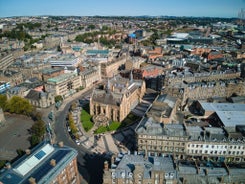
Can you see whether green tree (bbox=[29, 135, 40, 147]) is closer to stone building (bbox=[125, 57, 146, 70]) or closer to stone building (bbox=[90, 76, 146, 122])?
stone building (bbox=[90, 76, 146, 122])

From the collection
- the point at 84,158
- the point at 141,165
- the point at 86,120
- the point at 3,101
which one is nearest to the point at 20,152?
the point at 84,158

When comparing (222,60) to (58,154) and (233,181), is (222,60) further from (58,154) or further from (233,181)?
(58,154)

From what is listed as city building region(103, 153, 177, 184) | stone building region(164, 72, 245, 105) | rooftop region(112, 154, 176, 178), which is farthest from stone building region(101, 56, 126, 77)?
city building region(103, 153, 177, 184)

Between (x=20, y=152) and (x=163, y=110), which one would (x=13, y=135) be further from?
(x=163, y=110)

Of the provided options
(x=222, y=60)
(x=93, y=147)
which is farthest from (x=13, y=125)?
(x=222, y=60)

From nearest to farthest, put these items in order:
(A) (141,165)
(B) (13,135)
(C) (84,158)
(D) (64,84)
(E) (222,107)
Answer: (A) (141,165) < (C) (84,158) < (B) (13,135) < (E) (222,107) < (D) (64,84)

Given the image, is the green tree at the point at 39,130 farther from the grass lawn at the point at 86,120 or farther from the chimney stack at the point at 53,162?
the chimney stack at the point at 53,162

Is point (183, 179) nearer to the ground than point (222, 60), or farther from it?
nearer to the ground

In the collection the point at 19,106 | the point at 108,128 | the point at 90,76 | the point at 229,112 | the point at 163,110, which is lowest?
the point at 108,128
